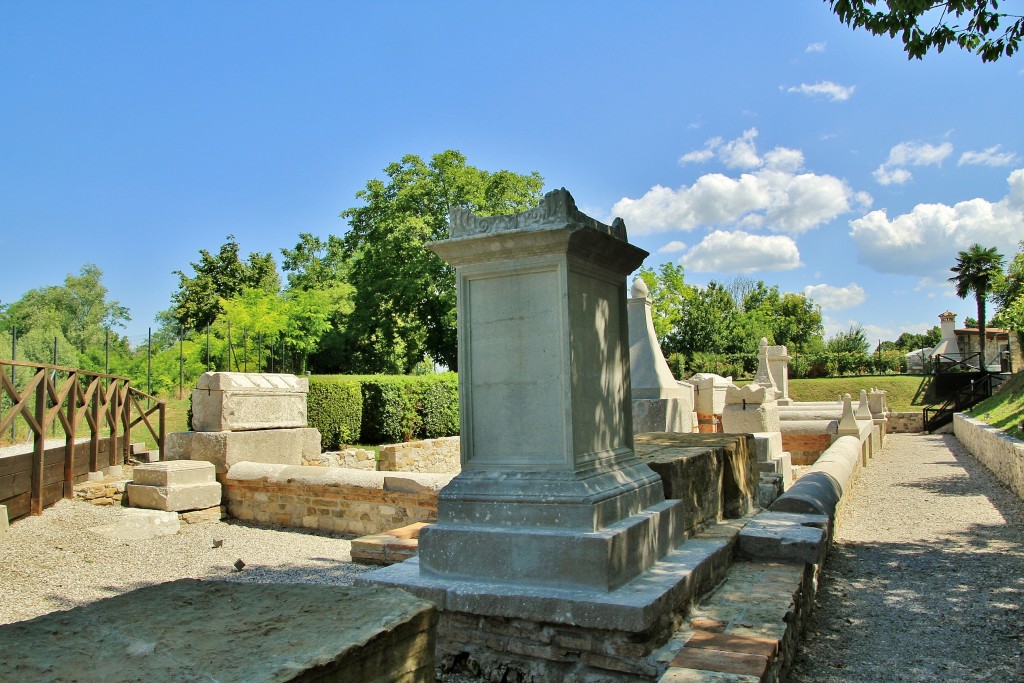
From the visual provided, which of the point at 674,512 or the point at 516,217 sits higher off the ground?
the point at 516,217

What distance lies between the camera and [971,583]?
5547mm

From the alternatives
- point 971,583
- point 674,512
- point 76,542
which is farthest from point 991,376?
point 76,542

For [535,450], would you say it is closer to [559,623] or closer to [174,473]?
[559,623]

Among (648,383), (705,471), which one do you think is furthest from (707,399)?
(705,471)

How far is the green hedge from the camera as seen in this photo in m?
14.4

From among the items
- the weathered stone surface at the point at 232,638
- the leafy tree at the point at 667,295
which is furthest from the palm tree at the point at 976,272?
the weathered stone surface at the point at 232,638

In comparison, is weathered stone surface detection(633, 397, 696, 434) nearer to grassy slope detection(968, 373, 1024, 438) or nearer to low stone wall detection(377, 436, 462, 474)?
low stone wall detection(377, 436, 462, 474)

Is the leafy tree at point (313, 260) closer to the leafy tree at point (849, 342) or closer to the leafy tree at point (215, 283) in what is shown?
the leafy tree at point (215, 283)

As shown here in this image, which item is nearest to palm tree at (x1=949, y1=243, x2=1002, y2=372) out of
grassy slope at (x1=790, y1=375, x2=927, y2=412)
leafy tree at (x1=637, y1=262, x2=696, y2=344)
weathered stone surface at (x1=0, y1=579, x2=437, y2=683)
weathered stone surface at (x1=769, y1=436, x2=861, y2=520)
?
grassy slope at (x1=790, y1=375, x2=927, y2=412)

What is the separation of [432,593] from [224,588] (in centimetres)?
171

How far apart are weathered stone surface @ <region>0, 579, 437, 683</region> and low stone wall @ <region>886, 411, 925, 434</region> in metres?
28.8

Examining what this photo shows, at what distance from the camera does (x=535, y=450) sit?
371 centimetres

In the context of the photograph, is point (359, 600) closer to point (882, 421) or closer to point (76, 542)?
point (76, 542)

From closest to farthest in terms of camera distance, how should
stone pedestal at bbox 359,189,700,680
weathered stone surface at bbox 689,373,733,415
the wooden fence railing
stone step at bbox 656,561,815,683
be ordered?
stone step at bbox 656,561,815,683
stone pedestal at bbox 359,189,700,680
the wooden fence railing
weathered stone surface at bbox 689,373,733,415
